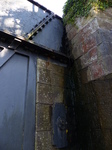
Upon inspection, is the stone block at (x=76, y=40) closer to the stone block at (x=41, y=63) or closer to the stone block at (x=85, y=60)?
the stone block at (x=85, y=60)

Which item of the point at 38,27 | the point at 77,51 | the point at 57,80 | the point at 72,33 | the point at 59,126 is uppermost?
the point at 38,27

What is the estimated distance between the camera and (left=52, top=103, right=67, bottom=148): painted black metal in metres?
3.14

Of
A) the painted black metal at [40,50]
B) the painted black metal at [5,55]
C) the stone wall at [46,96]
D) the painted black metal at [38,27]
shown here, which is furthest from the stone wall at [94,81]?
the painted black metal at [5,55]

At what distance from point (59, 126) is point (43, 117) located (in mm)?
550

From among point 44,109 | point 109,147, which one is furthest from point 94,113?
point 44,109

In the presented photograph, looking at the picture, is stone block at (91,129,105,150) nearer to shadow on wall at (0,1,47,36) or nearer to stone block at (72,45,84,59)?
stone block at (72,45,84,59)

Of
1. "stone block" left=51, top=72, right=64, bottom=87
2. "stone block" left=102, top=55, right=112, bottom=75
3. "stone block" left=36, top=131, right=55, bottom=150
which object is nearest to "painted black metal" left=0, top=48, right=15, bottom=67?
"stone block" left=51, top=72, right=64, bottom=87

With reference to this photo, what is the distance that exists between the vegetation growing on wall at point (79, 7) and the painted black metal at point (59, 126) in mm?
3460

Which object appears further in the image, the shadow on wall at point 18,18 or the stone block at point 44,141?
the shadow on wall at point 18,18

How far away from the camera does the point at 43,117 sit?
10.5ft

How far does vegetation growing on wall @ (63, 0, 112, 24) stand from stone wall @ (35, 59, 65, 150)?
2.24 m

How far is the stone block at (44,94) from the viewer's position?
3.38m

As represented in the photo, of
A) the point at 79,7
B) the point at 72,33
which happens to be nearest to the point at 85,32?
the point at 72,33

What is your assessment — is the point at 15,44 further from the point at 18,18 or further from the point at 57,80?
the point at 57,80
